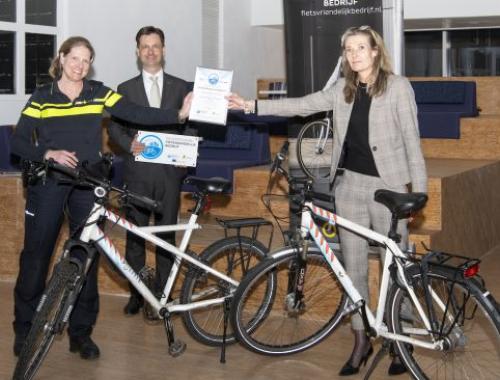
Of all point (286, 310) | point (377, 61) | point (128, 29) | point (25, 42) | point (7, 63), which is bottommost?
point (286, 310)

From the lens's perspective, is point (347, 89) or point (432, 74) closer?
point (347, 89)

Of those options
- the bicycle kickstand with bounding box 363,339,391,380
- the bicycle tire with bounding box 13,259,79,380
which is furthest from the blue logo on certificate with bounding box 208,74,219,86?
the bicycle kickstand with bounding box 363,339,391,380

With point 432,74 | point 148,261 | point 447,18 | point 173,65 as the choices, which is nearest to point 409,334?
point 148,261

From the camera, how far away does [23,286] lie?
4680 millimetres

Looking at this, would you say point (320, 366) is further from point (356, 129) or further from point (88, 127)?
point (88, 127)

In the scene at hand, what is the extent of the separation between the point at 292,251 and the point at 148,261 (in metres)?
1.76

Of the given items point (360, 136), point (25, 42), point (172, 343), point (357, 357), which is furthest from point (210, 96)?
point (25, 42)

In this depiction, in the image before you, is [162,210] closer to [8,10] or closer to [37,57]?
[8,10]

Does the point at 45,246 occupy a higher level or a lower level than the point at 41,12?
lower

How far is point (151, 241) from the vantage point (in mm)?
4621

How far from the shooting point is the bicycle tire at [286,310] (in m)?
4.57

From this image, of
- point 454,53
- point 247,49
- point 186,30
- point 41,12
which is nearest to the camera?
point 41,12

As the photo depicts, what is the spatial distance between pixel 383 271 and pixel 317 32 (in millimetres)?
1878

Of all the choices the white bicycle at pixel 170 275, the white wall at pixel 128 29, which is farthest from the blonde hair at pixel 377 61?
the white wall at pixel 128 29
